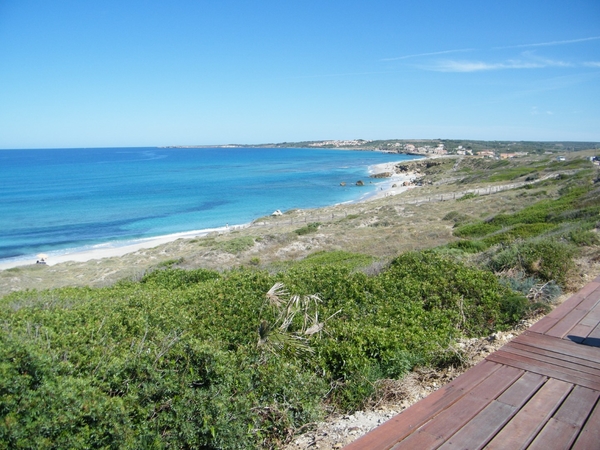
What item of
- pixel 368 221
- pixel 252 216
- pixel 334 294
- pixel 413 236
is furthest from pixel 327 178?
pixel 334 294

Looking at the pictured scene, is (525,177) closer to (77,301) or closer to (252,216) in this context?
(252,216)

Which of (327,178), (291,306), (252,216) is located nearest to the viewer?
(291,306)

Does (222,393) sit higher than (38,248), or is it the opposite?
(222,393)

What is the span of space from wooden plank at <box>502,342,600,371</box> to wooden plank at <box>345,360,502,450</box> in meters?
0.55

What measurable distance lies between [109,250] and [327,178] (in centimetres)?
6313

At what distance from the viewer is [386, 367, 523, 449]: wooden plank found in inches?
124

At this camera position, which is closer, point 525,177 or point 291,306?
point 291,306

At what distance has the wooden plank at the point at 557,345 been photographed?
445cm

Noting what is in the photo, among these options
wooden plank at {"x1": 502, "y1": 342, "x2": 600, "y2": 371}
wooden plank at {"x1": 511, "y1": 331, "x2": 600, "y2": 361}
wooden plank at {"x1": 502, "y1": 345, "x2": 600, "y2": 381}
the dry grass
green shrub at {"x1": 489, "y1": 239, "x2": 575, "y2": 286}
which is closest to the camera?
wooden plank at {"x1": 502, "y1": 345, "x2": 600, "y2": 381}

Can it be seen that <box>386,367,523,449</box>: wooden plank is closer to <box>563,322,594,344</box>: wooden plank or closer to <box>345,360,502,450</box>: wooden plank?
<box>345,360,502,450</box>: wooden plank

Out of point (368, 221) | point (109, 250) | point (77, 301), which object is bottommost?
point (109, 250)

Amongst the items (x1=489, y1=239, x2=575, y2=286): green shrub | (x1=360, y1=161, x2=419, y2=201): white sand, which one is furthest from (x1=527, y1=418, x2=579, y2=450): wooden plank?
(x1=360, y1=161, x2=419, y2=201): white sand

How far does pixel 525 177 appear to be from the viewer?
50.4 meters

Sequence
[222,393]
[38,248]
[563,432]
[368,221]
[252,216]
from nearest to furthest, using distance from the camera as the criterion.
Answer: [563,432], [222,393], [368,221], [38,248], [252,216]
